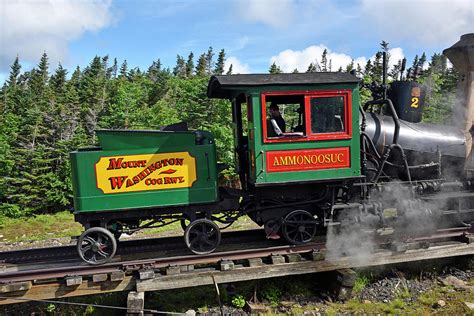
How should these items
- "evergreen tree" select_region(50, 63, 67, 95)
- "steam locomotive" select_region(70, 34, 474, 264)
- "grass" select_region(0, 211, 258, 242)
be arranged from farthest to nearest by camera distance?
"evergreen tree" select_region(50, 63, 67, 95)
"grass" select_region(0, 211, 258, 242)
"steam locomotive" select_region(70, 34, 474, 264)

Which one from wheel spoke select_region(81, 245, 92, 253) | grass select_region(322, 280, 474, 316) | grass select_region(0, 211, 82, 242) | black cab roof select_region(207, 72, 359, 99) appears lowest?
grass select_region(0, 211, 82, 242)

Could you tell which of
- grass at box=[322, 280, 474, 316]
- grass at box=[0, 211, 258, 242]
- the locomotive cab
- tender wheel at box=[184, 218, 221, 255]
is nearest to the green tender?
tender wheel at box=[184, 218, 221, 255]

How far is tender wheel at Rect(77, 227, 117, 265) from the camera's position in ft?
20.7

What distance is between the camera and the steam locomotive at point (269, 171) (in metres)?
6.34

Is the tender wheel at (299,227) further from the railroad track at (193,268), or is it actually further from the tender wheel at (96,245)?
the tender wheel at (96,245)

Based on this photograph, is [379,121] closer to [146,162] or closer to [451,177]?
[451,177]

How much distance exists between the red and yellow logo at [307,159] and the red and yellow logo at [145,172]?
1.38m

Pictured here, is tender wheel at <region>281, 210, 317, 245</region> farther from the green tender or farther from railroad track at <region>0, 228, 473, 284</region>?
the green tender

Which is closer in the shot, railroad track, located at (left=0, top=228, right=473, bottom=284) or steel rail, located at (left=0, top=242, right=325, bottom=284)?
steel rail, located at (left=0, top=242, right=325, bottom=284)

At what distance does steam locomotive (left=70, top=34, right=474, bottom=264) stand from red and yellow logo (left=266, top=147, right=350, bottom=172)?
0.06 feet

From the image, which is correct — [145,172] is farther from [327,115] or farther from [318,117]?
[327,115]

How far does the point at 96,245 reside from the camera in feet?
20.9

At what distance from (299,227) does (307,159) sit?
4.34ft

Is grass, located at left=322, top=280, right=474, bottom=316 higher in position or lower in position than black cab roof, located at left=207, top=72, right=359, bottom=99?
lower
